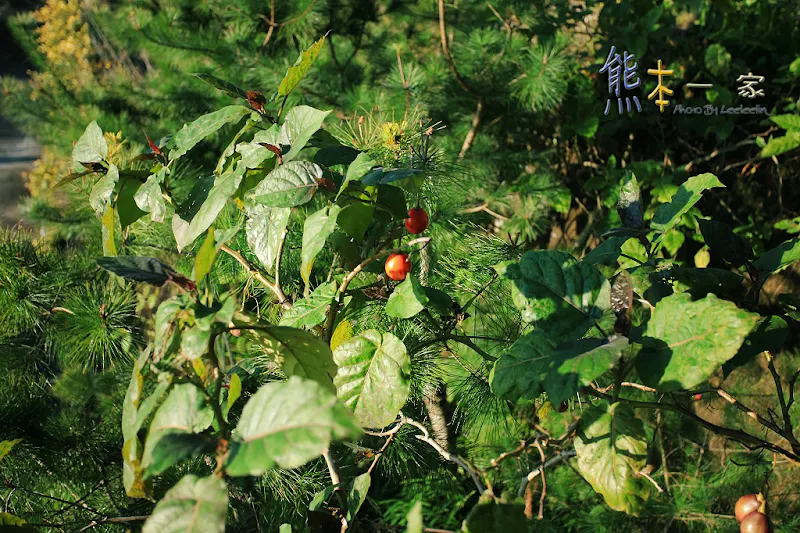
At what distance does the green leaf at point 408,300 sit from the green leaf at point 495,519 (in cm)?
15

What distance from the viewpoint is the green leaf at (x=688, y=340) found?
40cm

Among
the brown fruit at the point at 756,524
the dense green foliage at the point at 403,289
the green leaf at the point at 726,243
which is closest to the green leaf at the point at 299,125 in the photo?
the dense green foliage at the point at 403,289

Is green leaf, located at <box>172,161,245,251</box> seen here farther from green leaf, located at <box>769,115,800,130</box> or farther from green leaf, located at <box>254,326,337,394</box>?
green leaf, located at <box>769,115,800,130</box>

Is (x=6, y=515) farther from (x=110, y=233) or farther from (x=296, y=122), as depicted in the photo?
(x=296, y=122)

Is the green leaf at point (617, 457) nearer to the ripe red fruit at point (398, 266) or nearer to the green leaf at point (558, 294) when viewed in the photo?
the green leaf at point (558, 294)

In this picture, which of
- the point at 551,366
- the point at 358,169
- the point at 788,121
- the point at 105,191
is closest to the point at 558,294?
the point at 551,366

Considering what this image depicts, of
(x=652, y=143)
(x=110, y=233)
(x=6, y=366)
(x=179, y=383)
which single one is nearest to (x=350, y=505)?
(x=179, y=383)

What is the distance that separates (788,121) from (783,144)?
6 centimetres

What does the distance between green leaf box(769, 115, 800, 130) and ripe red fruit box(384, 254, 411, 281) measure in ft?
4.81

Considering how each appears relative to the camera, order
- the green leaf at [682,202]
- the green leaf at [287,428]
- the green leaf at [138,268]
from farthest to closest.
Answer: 1. the green leaf at [682,202]
2. the green leaf at [138,268]
3. the green leaf at [287,428]

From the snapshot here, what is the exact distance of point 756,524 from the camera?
1.67 feet

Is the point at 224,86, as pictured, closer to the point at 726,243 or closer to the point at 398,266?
the point at 398,266

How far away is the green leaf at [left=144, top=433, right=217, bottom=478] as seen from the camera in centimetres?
35

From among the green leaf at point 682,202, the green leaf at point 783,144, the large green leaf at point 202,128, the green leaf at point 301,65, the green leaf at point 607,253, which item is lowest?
the green leaf at point 783,144
